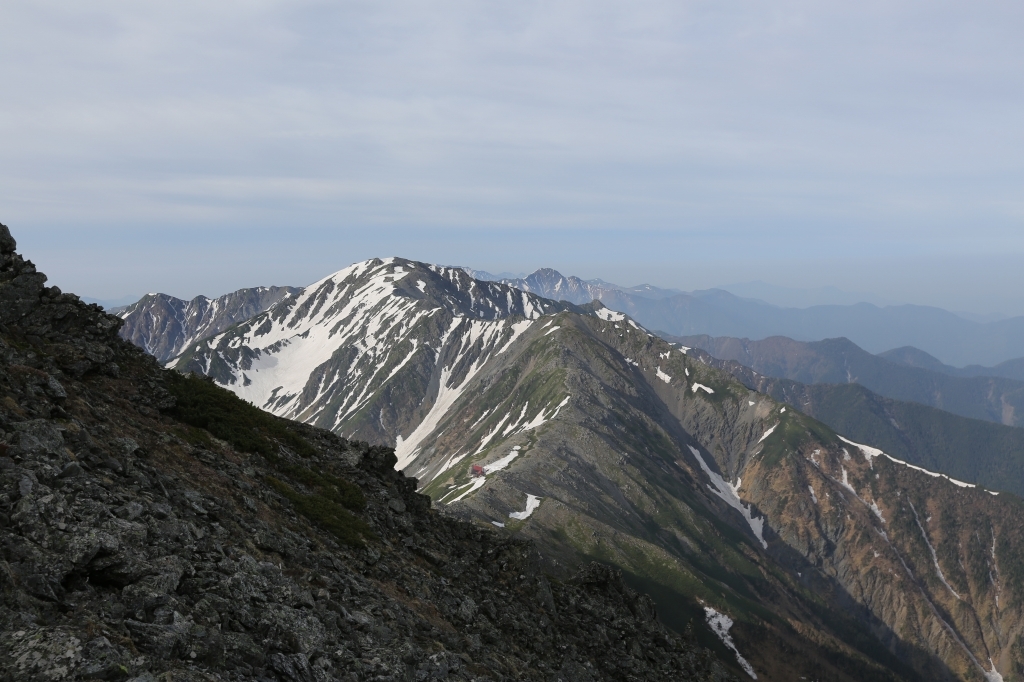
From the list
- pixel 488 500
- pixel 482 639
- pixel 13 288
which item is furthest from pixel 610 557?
pixel 13 288

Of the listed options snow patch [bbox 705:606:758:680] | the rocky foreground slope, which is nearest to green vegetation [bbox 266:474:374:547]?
the rocky foreground slope

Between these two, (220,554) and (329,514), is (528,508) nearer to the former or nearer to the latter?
(329,514)

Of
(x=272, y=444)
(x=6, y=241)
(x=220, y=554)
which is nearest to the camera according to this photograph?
(x=220, y=554)

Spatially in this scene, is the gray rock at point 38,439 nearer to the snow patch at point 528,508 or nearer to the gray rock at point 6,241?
the gray rock at point 6,241

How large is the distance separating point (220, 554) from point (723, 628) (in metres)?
181

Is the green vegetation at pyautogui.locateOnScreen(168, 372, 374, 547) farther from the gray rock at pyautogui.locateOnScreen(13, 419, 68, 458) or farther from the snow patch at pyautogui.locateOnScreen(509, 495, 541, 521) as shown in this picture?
the snow patch at pyautogui.locateOnScreen(509, 495, 541, 521)

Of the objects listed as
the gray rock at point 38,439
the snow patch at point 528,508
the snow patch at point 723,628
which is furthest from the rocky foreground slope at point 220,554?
the snow patch at point 723,628

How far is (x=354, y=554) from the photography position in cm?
2831

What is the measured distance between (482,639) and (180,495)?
14956 millimetres

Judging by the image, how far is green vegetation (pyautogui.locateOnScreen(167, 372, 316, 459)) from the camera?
1303 inches

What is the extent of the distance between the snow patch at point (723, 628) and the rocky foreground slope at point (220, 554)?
140325 mm

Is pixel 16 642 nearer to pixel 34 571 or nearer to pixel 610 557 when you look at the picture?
pixel 34 571

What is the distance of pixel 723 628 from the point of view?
171 meters

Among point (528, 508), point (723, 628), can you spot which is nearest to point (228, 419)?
point (528, 508)
